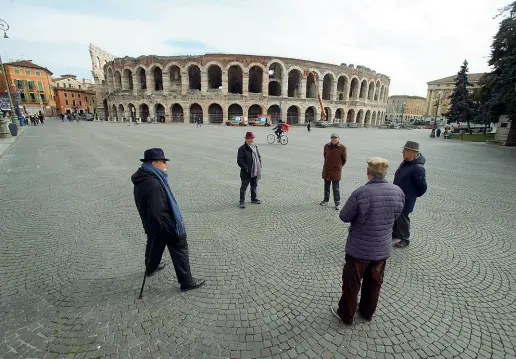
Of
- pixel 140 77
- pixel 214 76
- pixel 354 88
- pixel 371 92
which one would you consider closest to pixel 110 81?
pixel 140 77

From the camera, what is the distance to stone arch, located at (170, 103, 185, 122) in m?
45.7

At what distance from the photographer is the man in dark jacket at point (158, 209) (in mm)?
2646

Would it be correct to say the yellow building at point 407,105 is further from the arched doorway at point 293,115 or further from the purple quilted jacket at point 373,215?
the purple quilted jacket at point 373,215

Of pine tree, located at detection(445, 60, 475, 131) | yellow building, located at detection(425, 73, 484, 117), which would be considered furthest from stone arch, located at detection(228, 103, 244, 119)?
yellow building, located at detection(425, 73, 484, 117)

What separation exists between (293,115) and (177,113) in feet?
72.9

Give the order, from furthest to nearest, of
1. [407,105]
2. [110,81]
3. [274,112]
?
[407,105], [110,81], [274,112]

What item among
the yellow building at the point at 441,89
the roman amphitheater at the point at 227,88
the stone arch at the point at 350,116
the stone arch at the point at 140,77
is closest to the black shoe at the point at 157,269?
the roman amphitheater at the point at 227,88

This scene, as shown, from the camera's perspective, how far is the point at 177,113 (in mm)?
45844

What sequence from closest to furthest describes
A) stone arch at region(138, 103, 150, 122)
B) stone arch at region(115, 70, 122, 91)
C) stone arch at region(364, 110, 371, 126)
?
1. stone arch at region(138, 103, 150, 122)
2. stone arch at region(115, 70, 122, 91)
3. stone arch at region(364, 110, 371, 126)

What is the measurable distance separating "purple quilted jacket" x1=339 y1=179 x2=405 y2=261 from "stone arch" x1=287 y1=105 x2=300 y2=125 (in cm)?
4690

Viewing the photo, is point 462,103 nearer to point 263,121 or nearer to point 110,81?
point 263,121

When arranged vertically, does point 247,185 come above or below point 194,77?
below

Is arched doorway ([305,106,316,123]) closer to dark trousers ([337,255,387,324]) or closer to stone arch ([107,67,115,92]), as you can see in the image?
stone arch ([107,67,115,92])

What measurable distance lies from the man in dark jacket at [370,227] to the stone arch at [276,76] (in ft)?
144
